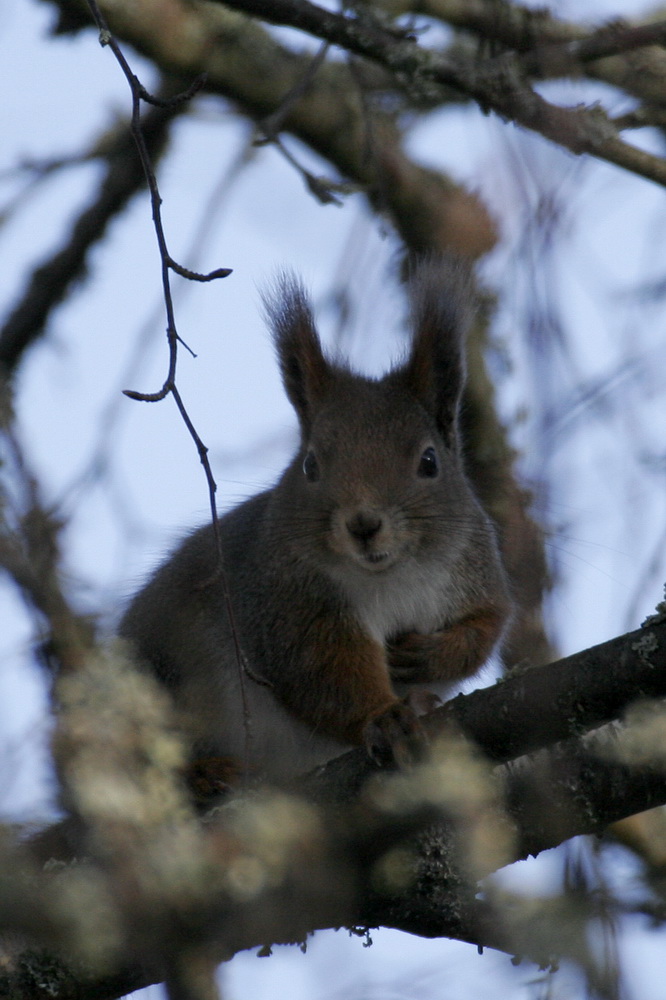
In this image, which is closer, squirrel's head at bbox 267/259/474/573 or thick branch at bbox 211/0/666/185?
thick branch at bbox 211/0/666/185

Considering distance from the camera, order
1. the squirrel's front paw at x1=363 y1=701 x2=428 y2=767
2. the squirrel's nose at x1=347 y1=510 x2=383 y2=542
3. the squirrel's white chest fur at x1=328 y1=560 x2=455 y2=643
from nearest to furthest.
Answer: the squirrel's front paw at x1=363 y1=701 x2=428 y2=767 < the squirrel's nose at x1=347 y1=510 x2=383 y2=542 < the squirrel's white chest fur at x1=328 y1=560 x2=455 y2=643

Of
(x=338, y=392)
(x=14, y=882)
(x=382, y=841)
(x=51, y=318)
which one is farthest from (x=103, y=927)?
(x=51, y=318)

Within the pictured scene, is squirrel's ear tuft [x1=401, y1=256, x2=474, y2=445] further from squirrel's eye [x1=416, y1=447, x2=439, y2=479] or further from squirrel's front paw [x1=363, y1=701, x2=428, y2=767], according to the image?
squirrel's front paw [x1=363, y1=701, x2=428, y2=767]

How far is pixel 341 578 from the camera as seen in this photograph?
306 centimetres

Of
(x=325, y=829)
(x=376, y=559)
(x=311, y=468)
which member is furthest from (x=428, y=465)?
(x=325, y=829)

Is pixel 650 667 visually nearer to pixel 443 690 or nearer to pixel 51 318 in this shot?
pixel 443 690

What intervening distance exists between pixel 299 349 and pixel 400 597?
751mm

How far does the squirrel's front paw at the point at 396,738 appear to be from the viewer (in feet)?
7.41

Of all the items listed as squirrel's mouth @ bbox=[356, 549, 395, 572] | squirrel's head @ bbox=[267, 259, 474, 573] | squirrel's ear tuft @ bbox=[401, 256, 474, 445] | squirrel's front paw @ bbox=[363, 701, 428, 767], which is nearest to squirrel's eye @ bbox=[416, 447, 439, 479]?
squirrel's head @ bbox=[267, 259, 474, 573]

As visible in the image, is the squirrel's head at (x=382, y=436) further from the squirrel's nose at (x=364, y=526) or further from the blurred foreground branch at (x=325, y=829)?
the blurred foreground branch at (x=325, y=829)

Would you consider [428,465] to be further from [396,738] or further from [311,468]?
[396,738]

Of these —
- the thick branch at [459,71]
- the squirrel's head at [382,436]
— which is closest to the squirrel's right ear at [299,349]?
the squirrel's head at [382,436]

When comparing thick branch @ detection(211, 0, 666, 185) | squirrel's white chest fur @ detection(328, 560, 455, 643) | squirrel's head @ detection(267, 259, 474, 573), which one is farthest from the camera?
squirrel's white chest fur @ detection(328, 560, 455, 643)

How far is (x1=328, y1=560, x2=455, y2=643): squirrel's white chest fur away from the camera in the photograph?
3045 mm
